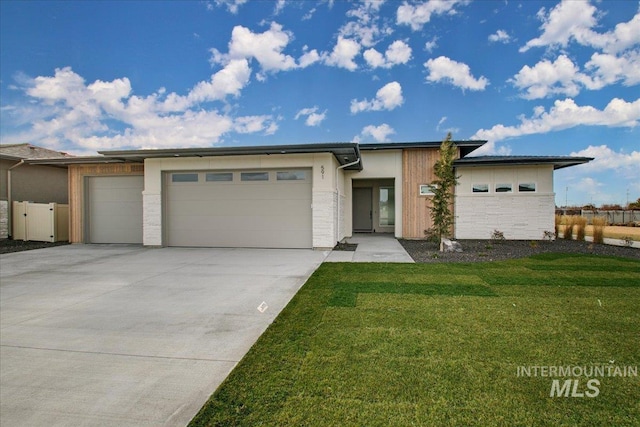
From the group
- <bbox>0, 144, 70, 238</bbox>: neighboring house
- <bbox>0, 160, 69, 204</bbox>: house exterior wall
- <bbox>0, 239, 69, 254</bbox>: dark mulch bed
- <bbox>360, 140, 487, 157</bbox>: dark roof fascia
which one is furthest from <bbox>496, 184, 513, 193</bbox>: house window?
<bbox>0, 160, 69, 204</bbox>: house exterior wall

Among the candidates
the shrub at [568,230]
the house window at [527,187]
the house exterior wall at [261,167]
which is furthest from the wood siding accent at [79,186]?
the shrub at [568,230]

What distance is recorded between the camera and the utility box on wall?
1353cm

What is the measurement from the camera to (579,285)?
231 inches

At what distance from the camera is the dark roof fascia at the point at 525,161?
12164 mm

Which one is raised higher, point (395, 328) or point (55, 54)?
point (55, 54)

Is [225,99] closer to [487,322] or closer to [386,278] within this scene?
[386,278]

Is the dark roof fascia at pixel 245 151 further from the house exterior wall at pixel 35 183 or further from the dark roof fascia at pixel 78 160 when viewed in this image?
the house exterior wall at pixel 35 183

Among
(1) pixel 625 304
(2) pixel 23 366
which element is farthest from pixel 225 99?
(1) pixel 625 304

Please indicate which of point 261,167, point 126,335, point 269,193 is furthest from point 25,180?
point 126,335

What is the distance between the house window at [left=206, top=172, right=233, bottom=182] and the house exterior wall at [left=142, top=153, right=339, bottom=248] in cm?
28

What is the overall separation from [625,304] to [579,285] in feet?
3.94

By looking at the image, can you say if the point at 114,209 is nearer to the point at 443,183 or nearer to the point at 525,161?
the point at 443,183

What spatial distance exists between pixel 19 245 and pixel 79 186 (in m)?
3.11

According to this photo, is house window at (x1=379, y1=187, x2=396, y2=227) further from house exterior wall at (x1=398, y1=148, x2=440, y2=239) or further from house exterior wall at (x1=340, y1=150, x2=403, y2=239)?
house exterior wall at (x1=398, y1=148, x2=440, y2=239)
